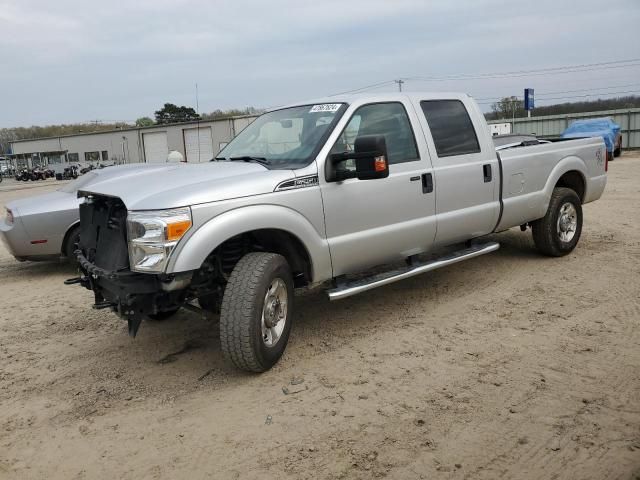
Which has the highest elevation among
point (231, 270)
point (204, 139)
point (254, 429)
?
point (204, 139)

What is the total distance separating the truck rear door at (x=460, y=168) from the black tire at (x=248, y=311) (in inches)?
77.2

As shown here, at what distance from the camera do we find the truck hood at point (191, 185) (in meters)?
3.65

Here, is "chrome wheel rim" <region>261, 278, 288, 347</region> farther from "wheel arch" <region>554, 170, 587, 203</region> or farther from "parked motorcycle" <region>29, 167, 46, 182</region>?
"parked motorcycle" <region>29, 167, 46, 182</region>

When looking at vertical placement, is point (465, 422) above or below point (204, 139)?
below

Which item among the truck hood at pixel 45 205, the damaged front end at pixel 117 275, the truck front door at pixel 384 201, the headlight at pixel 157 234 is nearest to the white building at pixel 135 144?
the truck hood at pixel 45 205

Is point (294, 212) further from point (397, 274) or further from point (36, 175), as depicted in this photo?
point (36, 175)

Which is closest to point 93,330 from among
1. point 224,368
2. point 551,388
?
point 224,368

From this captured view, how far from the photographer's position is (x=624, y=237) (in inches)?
306

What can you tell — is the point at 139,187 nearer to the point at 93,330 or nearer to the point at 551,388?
the point at 93,330

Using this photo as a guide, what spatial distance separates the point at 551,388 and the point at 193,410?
7.62 ft

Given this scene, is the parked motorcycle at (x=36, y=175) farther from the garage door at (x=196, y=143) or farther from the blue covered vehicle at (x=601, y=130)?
the blue covered vehicle at (x=601, y=130)

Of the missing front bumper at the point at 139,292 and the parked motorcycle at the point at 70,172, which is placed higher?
the parked motorcycle at the point at 70,172

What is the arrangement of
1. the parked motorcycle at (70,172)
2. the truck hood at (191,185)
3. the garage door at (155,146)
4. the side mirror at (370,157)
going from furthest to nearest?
the garage door at (155,146)
the parked motorcycle at (70,172)
the side mirror at (370,157)
the truck hood at (191,185)

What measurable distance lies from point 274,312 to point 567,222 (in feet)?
14.6
